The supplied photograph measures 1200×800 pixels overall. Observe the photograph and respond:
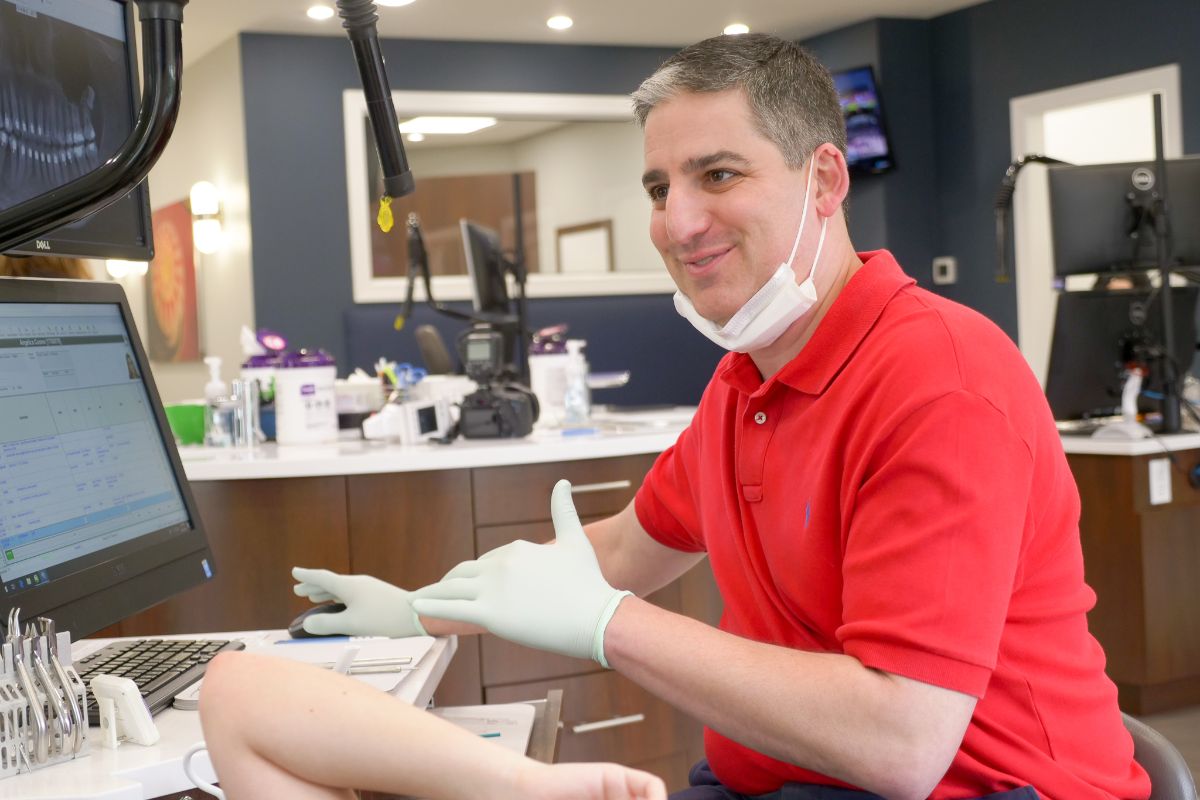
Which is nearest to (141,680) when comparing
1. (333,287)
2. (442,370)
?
(442,370)

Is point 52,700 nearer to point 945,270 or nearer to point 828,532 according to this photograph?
point 828,532

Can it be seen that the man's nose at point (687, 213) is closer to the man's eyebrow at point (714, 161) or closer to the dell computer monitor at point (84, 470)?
the man's eyebrow at point (714, 161)

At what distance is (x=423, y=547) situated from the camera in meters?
2.70

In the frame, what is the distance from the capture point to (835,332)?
1.25 m

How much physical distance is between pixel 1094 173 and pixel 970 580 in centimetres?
290

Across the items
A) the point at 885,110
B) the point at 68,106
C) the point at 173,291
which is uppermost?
the point at 885,110

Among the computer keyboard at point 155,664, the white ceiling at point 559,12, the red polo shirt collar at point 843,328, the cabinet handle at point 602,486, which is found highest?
the white ceiling at point 559,12

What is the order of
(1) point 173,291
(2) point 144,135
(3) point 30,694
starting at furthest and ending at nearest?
(1) point 173,291 → (3) point 30,694 → (2) point 144,135

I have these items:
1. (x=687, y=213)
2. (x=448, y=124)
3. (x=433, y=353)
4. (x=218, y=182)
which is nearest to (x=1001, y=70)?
(x=448, y=124)

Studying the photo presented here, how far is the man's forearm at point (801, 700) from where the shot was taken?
3.38 feet

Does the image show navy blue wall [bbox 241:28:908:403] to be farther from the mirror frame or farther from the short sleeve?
the short sleeve

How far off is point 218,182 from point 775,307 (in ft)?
20.0

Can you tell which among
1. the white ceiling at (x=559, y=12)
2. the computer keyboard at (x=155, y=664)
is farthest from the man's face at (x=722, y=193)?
the white ceiling at (x=559, y=12)

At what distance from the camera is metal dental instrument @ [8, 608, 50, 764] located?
3.02 feet
